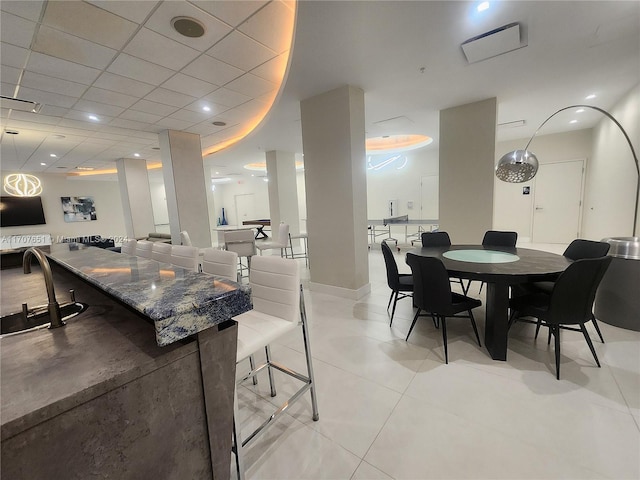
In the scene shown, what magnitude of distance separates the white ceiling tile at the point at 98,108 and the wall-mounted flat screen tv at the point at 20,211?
775 cm

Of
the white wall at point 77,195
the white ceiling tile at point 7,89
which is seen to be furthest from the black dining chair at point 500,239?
the white wall at point 77,195

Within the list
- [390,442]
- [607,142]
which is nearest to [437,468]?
[390,442]

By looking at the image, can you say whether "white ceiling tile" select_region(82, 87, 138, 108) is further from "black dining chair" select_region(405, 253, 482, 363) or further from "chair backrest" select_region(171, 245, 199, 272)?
"black dining chair" select_region(405, 253, 482, 363)

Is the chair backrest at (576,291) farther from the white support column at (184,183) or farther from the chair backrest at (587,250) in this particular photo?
the white support column at (184,183)

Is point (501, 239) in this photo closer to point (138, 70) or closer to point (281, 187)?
point (138, 70)

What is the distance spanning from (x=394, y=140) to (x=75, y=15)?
7526mm

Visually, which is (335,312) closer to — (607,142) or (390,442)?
(390,442)

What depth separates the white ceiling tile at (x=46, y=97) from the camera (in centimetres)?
317

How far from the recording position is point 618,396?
1.78m

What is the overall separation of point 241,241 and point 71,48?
3.05 metres

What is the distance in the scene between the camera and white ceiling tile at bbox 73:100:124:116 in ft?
11.8

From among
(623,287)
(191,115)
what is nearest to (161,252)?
(191,115)

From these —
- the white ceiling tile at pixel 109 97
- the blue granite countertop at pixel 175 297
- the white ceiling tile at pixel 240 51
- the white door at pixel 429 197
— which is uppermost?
the white ceiling tile at pixel 240 51

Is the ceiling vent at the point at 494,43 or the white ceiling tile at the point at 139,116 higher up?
the white ceiling tile at the point at 139,116
